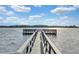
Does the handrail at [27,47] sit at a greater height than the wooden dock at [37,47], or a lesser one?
greater

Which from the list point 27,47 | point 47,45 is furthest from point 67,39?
point 27,47

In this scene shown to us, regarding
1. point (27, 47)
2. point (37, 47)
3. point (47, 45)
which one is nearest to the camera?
point (27, 47)

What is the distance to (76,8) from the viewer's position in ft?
6.61

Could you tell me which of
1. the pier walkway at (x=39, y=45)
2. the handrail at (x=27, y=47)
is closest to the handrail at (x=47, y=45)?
the pier walkway at (x=39, y=45)

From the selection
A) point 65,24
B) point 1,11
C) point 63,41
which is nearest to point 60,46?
point 63,41

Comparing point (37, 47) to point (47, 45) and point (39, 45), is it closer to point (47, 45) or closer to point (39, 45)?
point (39, 45)

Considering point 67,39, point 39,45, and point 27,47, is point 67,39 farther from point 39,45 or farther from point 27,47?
point 27,47

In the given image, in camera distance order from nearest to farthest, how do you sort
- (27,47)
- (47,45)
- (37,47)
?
(27,47)
(47,45)
(37,47)

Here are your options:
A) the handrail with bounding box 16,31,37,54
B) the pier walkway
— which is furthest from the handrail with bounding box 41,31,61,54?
the handrail with bounding box 16,31,37,54

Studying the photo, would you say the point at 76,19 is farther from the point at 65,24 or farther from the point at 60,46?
the point at 60,46

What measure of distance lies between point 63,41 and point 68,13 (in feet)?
1.35

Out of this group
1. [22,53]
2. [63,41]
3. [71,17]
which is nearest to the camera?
[22,53]

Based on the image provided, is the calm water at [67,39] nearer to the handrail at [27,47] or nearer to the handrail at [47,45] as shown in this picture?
the handrail at [47,45]

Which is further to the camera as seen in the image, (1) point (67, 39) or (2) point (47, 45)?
(1) point (67, 39)
